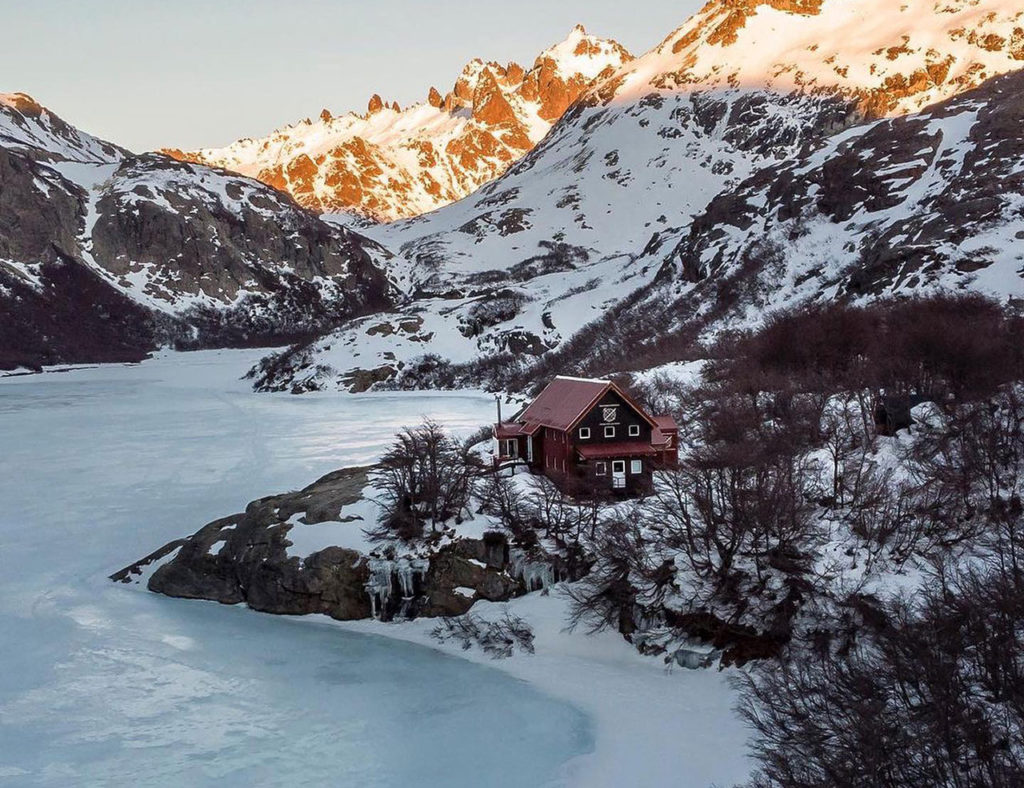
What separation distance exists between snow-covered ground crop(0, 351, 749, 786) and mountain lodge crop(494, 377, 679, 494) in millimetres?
7643

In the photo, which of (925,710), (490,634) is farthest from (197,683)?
(925,710)

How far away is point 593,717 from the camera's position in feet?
93.4

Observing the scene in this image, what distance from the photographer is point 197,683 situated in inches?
1228

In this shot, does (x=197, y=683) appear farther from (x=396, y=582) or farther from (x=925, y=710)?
(x=925, y=710)

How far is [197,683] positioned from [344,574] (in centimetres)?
822

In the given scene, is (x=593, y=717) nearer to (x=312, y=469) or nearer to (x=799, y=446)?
(x=799, y=446)

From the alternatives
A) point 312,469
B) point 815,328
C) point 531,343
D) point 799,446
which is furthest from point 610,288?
point 799,446

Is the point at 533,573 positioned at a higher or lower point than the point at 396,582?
higher

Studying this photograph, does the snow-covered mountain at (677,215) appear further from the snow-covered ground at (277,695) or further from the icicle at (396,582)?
the snow-covered ground at (277,695)

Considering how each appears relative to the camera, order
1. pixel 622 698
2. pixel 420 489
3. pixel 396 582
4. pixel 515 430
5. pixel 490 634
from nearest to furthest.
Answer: pixel 622 698, pixel 490 634, pixel 396 582, pixel 420 489, pixel 515 430

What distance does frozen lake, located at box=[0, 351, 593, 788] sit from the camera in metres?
25.7

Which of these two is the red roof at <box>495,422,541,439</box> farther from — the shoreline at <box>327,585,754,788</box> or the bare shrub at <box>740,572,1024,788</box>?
the bare shrub at <box>740,572,1024,788</box>

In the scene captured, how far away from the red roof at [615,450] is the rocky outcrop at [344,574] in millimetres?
6022

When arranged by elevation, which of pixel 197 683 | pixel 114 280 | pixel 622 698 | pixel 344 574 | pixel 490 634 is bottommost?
pixel 622 698
